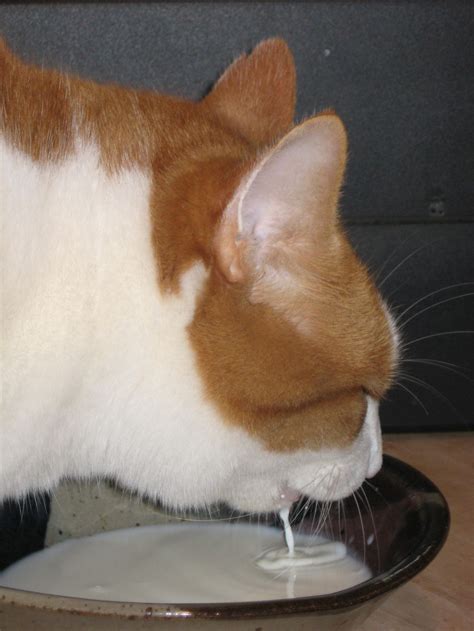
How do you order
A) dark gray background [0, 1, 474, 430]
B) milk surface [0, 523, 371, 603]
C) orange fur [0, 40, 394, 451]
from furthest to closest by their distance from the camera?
dark gray background [0, 1, 474, 430], milk surface [0, 523, 371, 603], orange fur [0, 40, 394, 451]

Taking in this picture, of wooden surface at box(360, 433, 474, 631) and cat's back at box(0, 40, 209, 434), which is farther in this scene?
wooden surface at box(360, 433, 474, 631)

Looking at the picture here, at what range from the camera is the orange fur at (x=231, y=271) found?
834mm

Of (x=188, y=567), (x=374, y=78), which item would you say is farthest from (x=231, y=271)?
(x=374, y=78)

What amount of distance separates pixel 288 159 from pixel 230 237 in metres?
0.09

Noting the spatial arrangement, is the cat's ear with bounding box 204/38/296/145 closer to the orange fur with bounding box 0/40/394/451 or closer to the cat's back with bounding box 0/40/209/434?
the orange fur with bounding box 0/40/394/451

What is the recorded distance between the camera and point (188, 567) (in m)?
A: 1.04

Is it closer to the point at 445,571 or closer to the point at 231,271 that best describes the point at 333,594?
the point at 231,271

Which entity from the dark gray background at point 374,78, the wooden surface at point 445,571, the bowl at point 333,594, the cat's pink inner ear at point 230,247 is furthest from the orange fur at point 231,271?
the dark gray background at point 374,78

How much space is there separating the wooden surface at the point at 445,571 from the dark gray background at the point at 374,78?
4.8 inches

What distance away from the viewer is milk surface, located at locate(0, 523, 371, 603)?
3.24 ft

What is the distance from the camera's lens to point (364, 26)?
1.55 meters

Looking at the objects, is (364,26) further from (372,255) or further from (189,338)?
(189,338)

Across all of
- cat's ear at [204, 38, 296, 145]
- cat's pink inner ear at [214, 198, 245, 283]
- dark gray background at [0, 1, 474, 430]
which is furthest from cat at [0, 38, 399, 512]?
dark gray background at [0, 1, 474, 430]

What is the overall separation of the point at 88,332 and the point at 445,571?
62 centimetres
